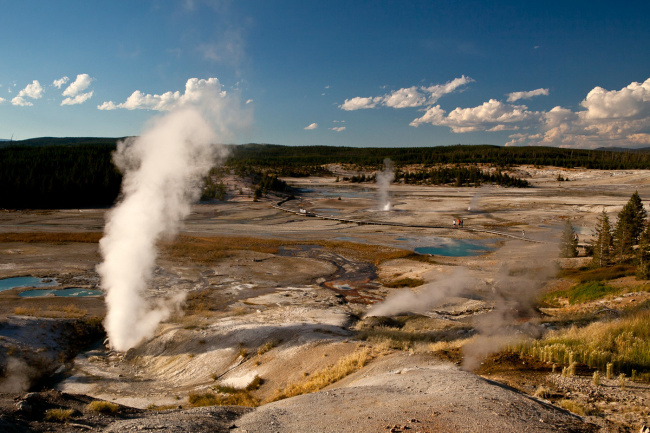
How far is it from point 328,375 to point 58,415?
24.8 ft

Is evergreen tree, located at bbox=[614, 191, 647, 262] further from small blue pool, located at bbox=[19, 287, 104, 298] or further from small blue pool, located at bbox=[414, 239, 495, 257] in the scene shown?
small blue pool, located at bbox=[19, 287, 104, 298]

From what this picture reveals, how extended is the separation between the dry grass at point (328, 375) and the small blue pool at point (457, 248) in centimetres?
3144

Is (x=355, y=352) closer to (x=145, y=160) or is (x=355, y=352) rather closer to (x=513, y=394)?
(x=513, y=394)

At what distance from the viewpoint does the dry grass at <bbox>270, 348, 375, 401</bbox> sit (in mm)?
12500

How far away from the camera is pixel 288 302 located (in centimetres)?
2619

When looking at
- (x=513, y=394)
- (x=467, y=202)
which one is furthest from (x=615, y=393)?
(x=467, y=202)

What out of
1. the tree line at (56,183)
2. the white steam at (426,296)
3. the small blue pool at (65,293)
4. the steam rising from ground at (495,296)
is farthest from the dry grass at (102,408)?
the tree line at (56,183)

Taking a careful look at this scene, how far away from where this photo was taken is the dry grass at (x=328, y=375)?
12500mm

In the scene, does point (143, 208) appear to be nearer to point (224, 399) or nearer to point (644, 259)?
point (224, 399)

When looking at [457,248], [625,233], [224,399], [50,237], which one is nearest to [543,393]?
[224,399]

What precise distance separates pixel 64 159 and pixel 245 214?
2258 inches

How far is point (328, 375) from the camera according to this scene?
13.1m

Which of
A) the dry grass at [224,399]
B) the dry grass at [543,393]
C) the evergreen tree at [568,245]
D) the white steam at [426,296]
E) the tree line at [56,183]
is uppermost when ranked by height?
the tree line at [56,183]

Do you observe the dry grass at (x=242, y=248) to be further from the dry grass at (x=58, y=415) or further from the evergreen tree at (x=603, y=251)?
the dry grass at (x=58, y=415)
